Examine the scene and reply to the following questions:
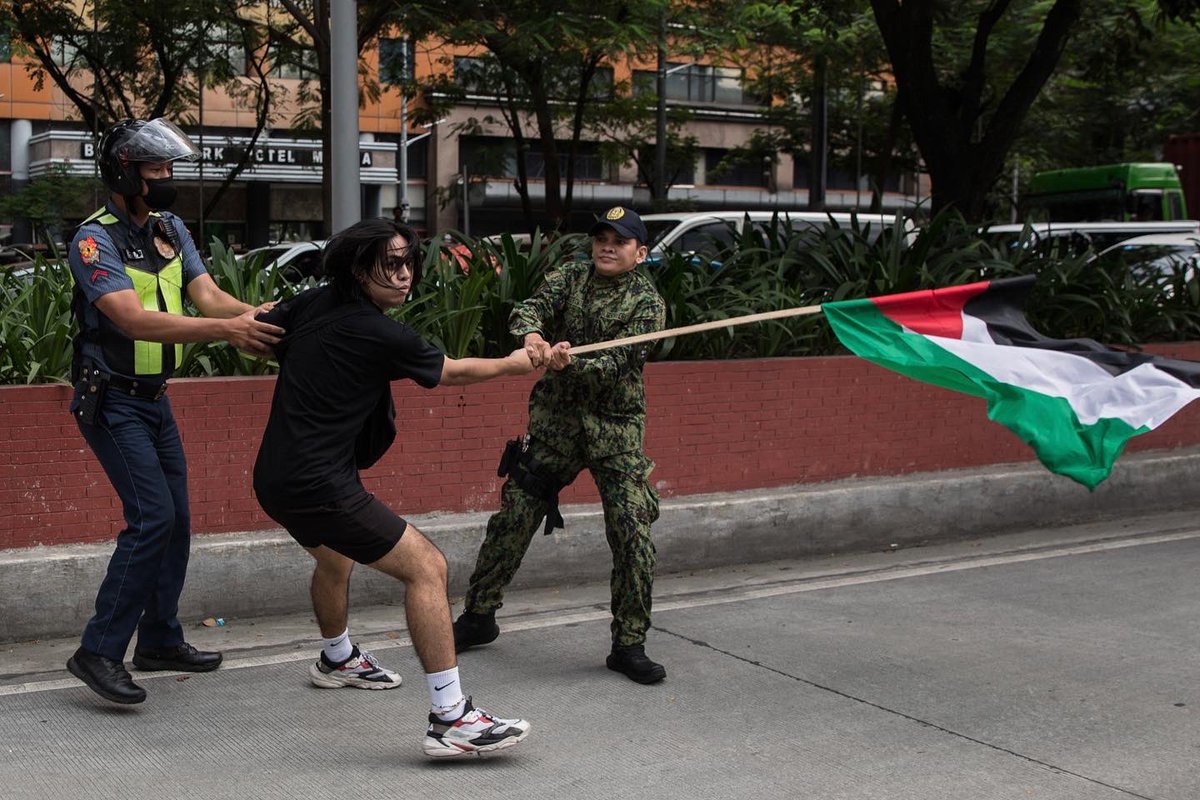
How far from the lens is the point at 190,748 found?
15.4ft

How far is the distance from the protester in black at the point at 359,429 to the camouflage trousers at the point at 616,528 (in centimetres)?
101

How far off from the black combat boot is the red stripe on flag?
202cm

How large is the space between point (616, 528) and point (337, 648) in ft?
3.73

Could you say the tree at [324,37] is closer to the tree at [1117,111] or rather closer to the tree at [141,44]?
the tree at [141,44]

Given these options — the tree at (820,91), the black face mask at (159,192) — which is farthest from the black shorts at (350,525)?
the tree at (820,91)

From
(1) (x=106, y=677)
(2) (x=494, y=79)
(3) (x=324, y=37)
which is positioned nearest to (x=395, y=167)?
(2) (x=494, y=79)

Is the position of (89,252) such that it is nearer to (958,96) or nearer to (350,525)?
(350,525)

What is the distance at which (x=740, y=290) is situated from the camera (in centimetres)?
862

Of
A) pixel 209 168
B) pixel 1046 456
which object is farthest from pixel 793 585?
pixel 209 168

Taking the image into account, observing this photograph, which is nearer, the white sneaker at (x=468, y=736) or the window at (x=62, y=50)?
the white sneaker at (x=468, y=736)

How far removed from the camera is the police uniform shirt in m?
4.90

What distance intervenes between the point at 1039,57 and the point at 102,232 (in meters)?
10.5

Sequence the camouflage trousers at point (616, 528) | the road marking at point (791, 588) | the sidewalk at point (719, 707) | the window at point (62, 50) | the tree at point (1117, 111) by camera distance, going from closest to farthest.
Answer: the sidewalk at point (719, 707), the camouflage trousers at point (616, 528), the road marking at point (791, 588), the window at point (62, 50), the tree at point (1117, 111)

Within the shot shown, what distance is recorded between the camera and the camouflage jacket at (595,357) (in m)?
5.54
